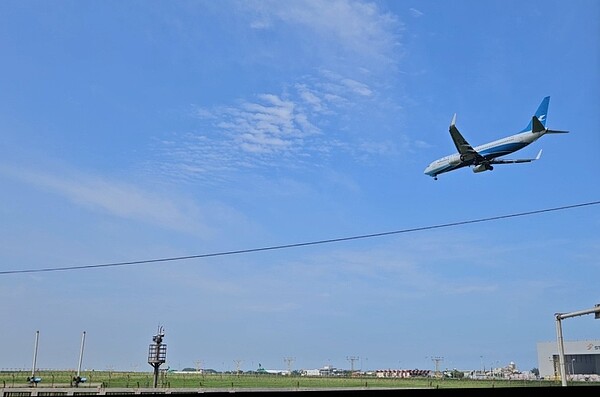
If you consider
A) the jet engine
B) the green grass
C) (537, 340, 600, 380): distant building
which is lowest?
the green grass

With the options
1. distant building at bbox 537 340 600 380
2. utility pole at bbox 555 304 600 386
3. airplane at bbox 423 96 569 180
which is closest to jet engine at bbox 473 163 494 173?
Result: airplane at bbox 423 96 569 180

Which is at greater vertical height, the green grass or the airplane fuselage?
the airplane fuselage

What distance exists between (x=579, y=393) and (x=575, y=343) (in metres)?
80.9

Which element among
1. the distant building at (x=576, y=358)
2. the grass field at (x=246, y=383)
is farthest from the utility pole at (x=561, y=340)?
the distant building at (x=576, y=358)

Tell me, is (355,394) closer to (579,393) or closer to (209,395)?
(209,395)

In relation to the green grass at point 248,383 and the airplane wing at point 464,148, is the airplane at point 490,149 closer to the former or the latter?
the airplane wing at point 464,148

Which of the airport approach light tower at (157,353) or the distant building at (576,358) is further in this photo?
the distant building at (576,358)

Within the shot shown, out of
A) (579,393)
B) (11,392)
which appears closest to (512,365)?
(11,392)

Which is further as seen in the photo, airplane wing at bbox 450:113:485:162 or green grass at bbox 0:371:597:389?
green grass at bbox 0:371:597:389

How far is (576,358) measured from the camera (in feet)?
253

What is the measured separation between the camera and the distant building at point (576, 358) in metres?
74.9

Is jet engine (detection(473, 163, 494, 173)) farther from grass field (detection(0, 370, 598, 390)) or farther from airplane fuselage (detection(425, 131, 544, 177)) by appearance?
grass field (detection(0, 370, 598, 390))

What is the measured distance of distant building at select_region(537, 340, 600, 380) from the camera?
7488 centimetres

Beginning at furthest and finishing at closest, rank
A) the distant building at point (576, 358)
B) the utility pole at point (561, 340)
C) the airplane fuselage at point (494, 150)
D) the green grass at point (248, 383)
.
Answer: the distant building at point (576, 358) → the green grass at point (248, 383) → the airplane fuselage at point (494, 150) → the utility pole at point (561, 340)
